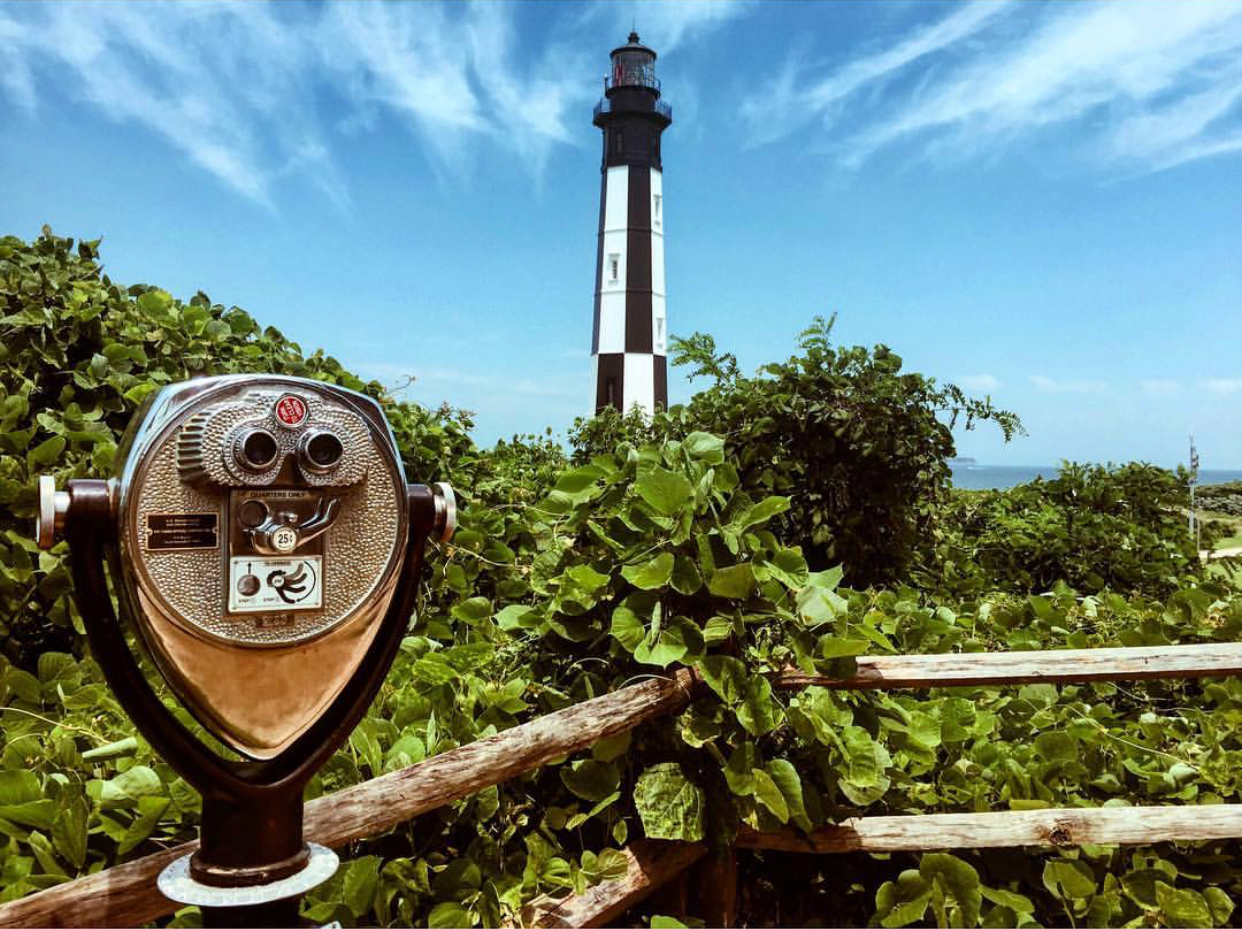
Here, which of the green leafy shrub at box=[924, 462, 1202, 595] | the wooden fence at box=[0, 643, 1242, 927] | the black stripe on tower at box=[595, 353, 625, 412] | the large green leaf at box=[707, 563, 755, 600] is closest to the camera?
the wooden fence at box=[0, 643, 1242, 927]

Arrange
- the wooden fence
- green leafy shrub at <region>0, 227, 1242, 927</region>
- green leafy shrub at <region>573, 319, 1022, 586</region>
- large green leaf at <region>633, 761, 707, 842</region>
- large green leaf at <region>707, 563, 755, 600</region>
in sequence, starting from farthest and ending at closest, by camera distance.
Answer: green leafy shrub at <region>573, 319, 1022, 586</region> → large green leaf at <region>707, 563, 755, 600</region> → large green leaf at <region>633, 761, 707, 842</region> → green leafy shrub at <region>0, 227, 1242, 927</region> → the wooden fence

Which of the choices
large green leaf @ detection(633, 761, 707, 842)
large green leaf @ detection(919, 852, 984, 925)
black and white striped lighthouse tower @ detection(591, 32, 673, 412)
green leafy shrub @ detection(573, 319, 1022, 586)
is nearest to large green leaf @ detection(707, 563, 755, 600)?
large green leaf @ detection(633, 761, 707, 842)

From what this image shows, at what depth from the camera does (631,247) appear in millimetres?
18562

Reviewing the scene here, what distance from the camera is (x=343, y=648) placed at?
4.56ft

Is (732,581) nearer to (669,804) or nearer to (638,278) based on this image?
(669,804)

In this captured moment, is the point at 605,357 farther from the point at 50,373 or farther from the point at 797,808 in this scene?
the point at 797,808

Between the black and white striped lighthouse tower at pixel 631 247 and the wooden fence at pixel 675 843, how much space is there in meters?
15.3

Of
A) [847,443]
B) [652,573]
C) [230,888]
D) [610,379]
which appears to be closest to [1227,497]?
[610,379]

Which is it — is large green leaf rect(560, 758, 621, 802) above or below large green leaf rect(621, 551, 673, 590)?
below

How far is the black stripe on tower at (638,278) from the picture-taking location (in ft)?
60.4

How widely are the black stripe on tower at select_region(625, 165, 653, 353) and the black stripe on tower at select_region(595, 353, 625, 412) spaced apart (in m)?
0.32

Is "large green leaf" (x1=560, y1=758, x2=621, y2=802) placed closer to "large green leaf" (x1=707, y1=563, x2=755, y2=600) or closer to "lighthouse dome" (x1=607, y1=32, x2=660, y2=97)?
"large green leaf" (x1=707, y1=563, x2=755, y2=600)

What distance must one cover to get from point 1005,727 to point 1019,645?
44 cm

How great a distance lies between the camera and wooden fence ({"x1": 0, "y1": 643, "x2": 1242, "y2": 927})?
4.59 feet
